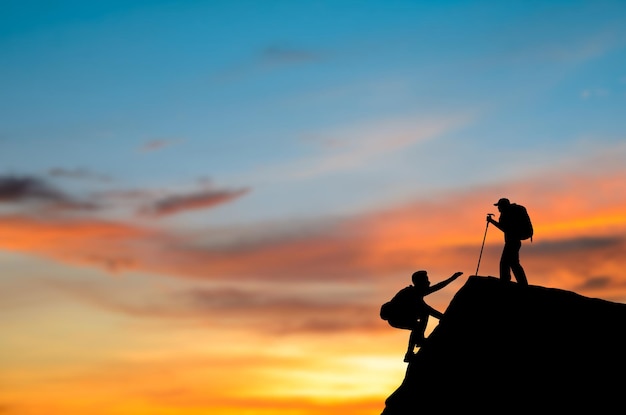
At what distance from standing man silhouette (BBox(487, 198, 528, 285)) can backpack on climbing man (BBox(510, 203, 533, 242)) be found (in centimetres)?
3

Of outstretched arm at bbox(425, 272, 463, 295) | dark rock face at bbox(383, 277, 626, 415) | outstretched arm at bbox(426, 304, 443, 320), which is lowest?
dark rock face at bbox(383, 277, 626, 415)

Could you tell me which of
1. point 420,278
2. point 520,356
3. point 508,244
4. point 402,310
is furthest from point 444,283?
point 520,356

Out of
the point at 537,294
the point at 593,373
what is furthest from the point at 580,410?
the point at 537,294

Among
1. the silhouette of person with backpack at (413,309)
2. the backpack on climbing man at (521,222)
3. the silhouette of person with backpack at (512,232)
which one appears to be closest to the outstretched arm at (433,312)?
the silhouette of person with backpack at (413,309)

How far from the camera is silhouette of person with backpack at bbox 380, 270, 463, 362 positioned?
2030 centimetres

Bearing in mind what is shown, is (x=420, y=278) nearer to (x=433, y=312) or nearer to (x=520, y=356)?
(x=433, y=312)

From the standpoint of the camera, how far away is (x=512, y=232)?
20469 millimetres

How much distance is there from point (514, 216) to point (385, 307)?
4.00m

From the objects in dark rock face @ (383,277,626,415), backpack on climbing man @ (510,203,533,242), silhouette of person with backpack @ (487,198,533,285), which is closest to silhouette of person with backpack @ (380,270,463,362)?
Answer: dark rock face @ (383,277,626,415)

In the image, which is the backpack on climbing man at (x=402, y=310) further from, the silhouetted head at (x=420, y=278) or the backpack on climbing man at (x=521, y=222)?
the backpack on climbing man at (x=521, y=222)

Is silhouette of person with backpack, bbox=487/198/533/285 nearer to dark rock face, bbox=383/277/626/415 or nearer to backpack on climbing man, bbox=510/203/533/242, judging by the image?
backpack on climbing man, bbox=510/203/533/242

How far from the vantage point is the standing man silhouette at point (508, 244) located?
20484mm

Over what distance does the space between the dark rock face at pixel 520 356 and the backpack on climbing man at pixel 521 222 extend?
1.90m

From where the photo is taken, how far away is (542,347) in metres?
17.2
